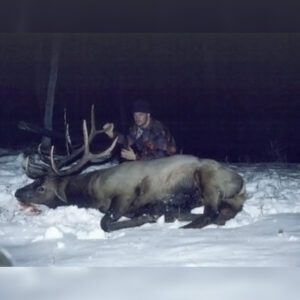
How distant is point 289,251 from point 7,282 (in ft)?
4.41

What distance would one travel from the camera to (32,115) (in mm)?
4512

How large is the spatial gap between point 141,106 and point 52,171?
74cm

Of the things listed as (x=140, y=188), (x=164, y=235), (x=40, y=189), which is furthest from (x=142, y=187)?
(x=40, y=189)

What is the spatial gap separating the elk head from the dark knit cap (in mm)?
287

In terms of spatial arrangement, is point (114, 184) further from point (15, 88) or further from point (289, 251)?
point (289, 251)

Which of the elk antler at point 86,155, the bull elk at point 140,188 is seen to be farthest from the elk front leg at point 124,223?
the elk antler at point 86,155

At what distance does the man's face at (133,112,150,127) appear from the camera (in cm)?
459

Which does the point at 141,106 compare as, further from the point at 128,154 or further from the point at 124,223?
the point at 124,223

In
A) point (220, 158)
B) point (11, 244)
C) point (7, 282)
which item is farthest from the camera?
point (220, 158)

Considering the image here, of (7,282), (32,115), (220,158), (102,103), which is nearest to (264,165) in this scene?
(220,158)

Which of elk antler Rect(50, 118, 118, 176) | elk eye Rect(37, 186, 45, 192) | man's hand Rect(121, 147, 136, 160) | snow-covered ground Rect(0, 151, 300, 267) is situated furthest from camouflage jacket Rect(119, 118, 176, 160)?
elk eye Rect(37, 186, 45, 192)

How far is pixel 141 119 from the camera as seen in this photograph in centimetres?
465

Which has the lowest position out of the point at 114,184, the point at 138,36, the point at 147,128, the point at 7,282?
the point at 7,282

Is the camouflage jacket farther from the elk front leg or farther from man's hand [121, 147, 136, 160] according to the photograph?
the elk front leg
